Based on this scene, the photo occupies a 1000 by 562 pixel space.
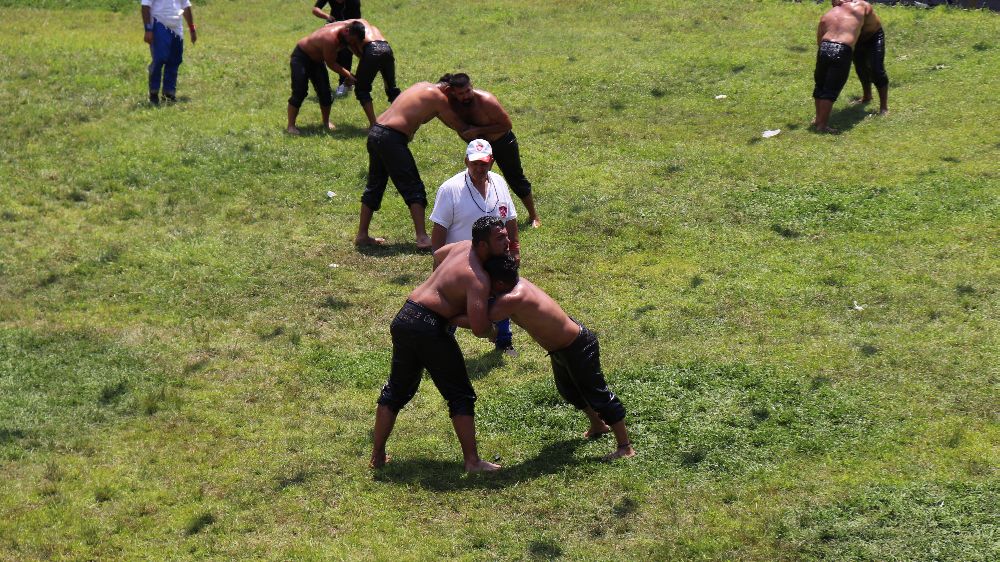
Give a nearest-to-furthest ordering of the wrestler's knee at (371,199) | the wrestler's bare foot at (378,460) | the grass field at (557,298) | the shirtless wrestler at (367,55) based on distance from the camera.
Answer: the grass field at (557,298), the wrestler's bare foot at (378,460), the wrestler's knee at (371,199), the shirtless wrestler at (367,55)

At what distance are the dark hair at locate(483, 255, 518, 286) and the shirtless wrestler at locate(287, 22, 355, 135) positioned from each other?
25.7 feet

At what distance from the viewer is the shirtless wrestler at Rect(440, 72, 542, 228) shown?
10891 mm

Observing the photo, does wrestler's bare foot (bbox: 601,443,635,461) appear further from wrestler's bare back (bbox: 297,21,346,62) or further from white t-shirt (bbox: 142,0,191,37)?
white t-shirt (bbox: 142,0,191,37)

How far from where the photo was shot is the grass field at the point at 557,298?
7177 millimetres

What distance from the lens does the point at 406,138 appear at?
11.5 meters

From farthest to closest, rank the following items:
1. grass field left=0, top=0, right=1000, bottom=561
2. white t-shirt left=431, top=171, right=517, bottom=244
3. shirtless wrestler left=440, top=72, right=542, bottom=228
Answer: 1. shirtless wrestler left=440, top=72, right=542, bottom=228
2. white t-shirt left=431, top=171, right=517, bottom=244
3. grass field left=0, top=0, right=1000, bottom=561

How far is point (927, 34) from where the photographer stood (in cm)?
1770

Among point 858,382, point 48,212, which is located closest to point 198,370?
point 48,212

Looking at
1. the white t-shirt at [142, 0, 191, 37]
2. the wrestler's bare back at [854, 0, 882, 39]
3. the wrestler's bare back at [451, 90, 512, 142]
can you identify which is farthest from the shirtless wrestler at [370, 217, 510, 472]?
the white t-shirt at [142, 0, 191, 37]

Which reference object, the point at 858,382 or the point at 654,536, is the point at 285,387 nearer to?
the point at 654,536

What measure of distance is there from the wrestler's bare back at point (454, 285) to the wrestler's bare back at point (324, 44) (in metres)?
7.85

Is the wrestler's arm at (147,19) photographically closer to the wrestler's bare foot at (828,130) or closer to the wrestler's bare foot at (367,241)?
the wrestler's bare foot at (367,241)

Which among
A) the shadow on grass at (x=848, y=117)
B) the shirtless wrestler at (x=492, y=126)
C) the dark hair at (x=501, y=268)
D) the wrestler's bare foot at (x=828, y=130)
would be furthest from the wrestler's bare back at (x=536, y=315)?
the shadow on grass at (x=848, y=117)

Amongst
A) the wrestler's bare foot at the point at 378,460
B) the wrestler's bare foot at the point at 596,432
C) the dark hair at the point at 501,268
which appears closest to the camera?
the dark hair at the point at 501,268
